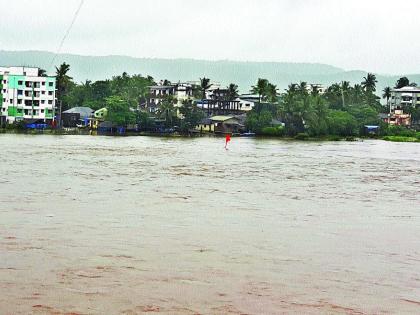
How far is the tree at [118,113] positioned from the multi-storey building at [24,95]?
26.4 feet

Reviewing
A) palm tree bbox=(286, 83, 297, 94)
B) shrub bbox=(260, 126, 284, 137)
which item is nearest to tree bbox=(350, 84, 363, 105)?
palm tree bbox=(286, 83, 297, 94)

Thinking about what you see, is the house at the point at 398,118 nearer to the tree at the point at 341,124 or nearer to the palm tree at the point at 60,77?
the tree at the point at 341,124

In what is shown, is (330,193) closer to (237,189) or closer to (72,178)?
(237,189)

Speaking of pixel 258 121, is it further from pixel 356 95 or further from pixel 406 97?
pixel 406 97

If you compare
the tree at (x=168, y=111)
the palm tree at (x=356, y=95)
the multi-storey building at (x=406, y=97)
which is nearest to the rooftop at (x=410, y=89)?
the multi-storey building at (x=406, y=97)

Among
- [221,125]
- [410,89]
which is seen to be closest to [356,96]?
[410,89]

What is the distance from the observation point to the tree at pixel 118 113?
3438 inches

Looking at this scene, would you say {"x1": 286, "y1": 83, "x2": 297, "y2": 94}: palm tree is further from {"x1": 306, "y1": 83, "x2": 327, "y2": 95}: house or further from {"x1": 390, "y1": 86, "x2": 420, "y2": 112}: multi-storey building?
{"x1": 390, "y1": 86, "x2": 420, "y2": 112}: multi-storey building

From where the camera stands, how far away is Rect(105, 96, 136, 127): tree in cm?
8731

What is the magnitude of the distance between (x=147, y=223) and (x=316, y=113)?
75.8m

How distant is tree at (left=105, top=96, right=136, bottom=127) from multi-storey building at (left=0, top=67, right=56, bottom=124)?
8.04 meters

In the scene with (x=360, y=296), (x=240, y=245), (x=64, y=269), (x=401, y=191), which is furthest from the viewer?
(x=401, y=191)

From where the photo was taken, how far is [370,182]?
96.6ft

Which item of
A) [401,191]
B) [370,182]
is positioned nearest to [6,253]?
[401,191]
